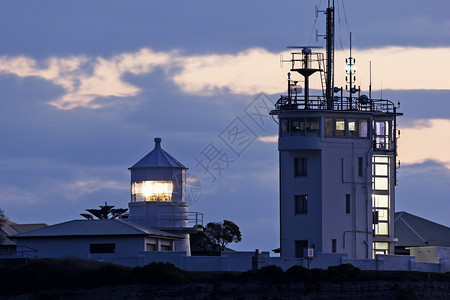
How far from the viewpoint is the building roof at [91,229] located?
229ft

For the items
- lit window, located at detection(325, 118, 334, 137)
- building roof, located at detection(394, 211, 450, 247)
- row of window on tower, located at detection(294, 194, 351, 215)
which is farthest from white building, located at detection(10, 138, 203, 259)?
building roof, located at detection(394, 211, 450, 247)

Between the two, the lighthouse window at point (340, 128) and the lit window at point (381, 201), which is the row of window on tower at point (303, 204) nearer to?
the lighthouse window at point (340, 128)

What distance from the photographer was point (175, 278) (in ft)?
211

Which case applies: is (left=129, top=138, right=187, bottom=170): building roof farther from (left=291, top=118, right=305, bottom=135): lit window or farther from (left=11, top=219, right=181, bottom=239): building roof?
(left=291, top=118, right=305, bottom=135): lit window

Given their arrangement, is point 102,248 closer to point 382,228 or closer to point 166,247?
point 166,247

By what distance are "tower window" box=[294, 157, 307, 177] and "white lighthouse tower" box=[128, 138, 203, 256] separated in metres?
6.97

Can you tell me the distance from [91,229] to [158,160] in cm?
783

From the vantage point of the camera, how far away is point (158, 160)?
76.2 m

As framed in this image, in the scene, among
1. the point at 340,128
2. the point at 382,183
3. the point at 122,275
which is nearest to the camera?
the point at 122,275

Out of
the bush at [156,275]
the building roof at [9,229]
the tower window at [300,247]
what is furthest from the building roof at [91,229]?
the building roof at [9,229]

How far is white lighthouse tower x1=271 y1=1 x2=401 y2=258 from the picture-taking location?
72.4 m

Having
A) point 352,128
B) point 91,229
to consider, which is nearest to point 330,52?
point 352,128

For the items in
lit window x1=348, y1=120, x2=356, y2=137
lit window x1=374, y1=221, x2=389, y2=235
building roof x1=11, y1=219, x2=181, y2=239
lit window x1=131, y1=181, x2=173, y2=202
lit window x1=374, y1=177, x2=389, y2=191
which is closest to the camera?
building roof x1=11, y1=219, x2=181, y2=239

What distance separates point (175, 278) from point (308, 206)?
1207 centimetres
